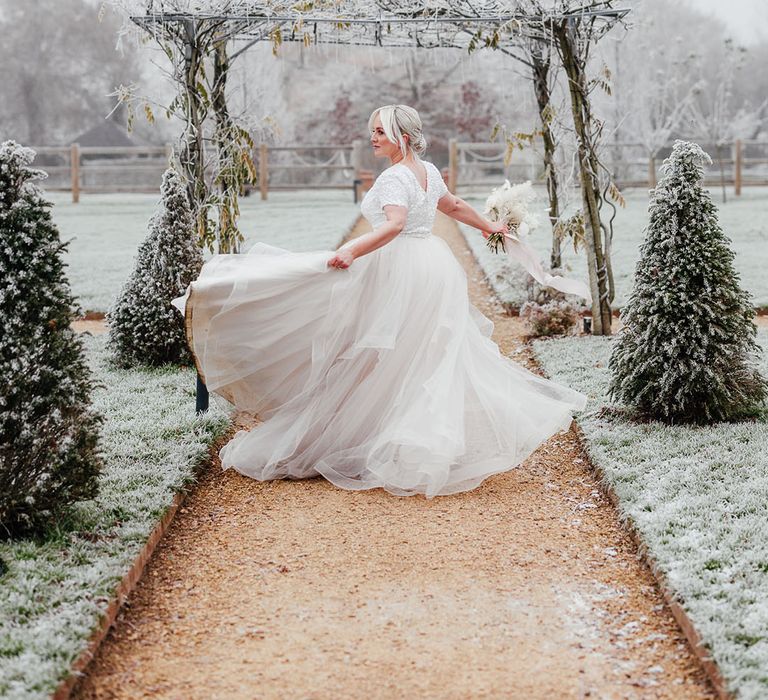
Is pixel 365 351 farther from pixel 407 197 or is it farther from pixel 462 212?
pixel 462 212

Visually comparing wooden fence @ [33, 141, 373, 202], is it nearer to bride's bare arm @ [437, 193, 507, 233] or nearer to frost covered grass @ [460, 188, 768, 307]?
frost covered grass @ [460, 188, 768, 307]

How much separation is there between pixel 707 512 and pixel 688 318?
141 centimetres

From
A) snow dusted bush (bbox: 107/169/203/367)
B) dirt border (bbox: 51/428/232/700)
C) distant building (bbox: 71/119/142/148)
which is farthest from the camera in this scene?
distant building (bbox: 71/119/142/148)

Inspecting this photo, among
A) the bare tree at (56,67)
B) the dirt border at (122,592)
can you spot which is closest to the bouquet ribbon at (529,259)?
the dirt border at (122,592)

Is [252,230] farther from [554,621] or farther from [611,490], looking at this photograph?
[554,621]

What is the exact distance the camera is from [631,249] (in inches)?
556

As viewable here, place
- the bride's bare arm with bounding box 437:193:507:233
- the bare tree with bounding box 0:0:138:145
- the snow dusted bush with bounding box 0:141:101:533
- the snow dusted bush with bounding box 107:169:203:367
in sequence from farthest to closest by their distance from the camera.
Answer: the bare tree with bounding box 0:0:138:145 < the snow dusted bush with bounding box 107:169:203:367 < the bride's bare arm with bounding box 437:193:507:233 < the snow dusted bush with bounding box 0:141:101:533

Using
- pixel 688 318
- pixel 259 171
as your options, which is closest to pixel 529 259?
pixel 688 318

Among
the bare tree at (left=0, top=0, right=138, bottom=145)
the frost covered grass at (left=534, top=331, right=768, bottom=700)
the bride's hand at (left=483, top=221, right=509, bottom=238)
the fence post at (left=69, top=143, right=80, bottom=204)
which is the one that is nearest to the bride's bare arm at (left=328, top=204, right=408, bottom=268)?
the bride's hand at (left=483, top=221, right=509, bottom=238)

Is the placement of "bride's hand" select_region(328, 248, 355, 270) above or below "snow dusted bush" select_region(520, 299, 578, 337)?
above

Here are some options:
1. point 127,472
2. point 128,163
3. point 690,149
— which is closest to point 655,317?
point 690,149

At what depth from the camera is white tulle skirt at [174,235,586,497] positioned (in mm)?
4633

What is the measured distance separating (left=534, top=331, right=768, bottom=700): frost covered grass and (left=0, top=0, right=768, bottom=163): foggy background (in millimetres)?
15633

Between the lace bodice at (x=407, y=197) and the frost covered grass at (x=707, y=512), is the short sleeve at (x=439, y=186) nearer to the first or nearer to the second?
the lace bodice at (x=407, y=197)
